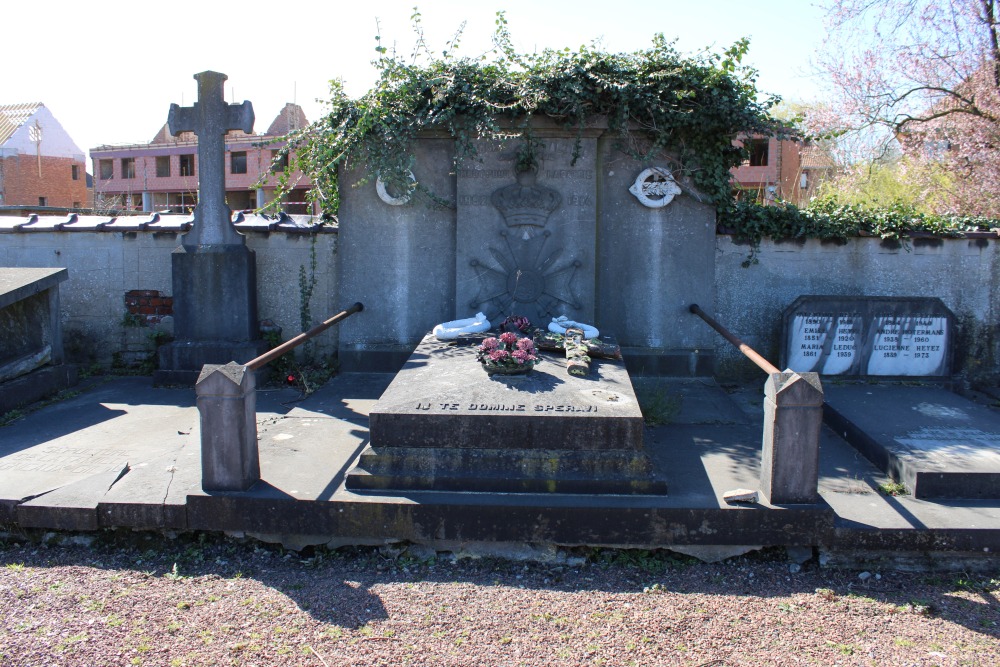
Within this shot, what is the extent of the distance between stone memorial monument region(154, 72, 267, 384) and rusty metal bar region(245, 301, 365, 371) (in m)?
0.99

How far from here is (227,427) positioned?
366 cm

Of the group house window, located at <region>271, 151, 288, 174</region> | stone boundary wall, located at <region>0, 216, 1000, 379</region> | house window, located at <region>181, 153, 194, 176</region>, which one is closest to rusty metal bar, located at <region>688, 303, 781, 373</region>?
stone boundary wall, located at <region>0, 216, 1000, 379</region>

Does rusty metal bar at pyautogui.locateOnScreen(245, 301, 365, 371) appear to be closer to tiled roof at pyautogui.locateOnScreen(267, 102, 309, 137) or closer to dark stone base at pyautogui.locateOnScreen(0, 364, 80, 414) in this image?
dark stone base at pyautogui.locateOnScreen(0, 364, 80, 414)

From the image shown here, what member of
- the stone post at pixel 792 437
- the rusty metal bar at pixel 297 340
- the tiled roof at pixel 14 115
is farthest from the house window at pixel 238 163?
the stone post at pixel 792 437

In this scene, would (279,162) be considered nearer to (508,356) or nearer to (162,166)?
(508,356)

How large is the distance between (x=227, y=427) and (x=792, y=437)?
280 cm

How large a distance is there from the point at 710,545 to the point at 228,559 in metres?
2.45

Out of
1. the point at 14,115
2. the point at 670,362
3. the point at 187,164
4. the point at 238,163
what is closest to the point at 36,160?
the point at 14,115

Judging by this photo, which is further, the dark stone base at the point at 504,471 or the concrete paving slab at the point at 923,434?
the concrete paving slab at the point at 923,434

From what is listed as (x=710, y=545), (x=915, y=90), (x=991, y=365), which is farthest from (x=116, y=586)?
(x=915, y=90)

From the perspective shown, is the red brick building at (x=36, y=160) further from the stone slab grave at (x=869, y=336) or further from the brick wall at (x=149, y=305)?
the stone slab grave at (x=869, y=336)

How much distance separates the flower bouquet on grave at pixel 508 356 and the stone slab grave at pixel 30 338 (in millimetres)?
3873

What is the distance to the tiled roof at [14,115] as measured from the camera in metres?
36.3

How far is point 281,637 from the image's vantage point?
297 centimetres
